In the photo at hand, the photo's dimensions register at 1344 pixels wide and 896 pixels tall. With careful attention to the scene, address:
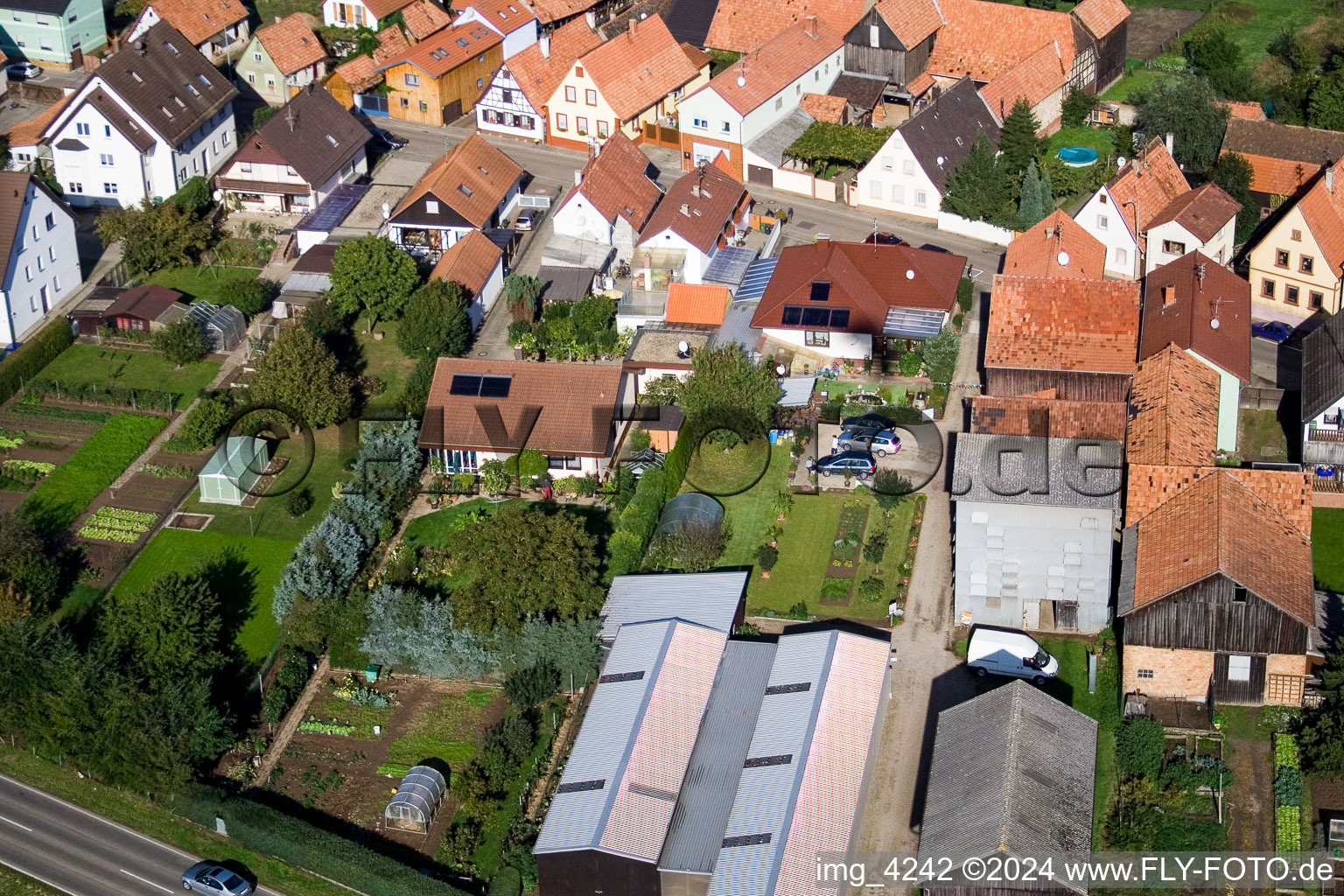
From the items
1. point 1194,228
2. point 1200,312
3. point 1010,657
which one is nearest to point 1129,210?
point 1194,228

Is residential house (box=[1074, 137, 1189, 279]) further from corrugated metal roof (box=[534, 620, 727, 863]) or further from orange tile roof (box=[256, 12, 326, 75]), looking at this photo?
orange tile roof (box=[256, 12, 326, 75])

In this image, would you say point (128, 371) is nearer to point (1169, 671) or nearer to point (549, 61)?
point (549, 61)

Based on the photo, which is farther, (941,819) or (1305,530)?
(1305,530)

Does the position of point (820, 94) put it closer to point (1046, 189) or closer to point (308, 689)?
point (1046, 189)

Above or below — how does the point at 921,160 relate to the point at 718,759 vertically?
above

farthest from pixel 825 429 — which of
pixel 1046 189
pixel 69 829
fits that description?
pixel 69 829
